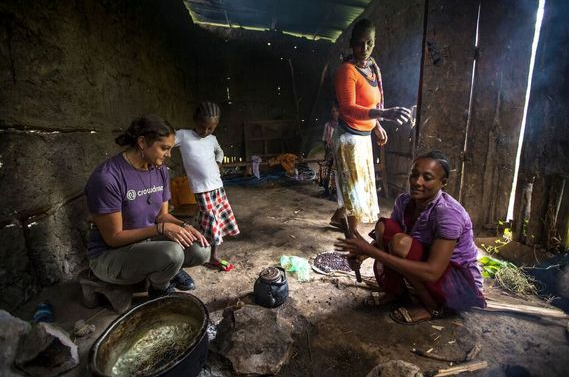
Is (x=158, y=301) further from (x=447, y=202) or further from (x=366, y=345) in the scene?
(x=447, y=202)

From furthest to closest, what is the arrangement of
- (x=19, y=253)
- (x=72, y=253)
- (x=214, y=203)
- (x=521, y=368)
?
1. (x=214, y=203)
2. (x=72, y=253)
3. (x=19, y=253)
4. (x=521, y=368)

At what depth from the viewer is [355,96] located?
3.08m

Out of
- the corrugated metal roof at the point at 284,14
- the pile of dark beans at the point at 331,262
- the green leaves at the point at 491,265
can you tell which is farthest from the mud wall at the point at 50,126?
the green leaves at the point at 491,265

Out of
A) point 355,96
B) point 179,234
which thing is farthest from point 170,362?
point 355,96

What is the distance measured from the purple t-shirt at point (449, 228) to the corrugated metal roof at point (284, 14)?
22.1 feet

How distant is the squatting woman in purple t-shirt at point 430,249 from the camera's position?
2016 millimetres

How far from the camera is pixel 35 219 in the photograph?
8.55ft

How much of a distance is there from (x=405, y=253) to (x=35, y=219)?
321cm

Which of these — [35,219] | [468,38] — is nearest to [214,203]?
[35,219]

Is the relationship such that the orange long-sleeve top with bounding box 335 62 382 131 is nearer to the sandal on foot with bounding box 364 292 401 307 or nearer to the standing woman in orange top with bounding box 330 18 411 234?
the standing woman in orange top with bounding box 330 18 411 234

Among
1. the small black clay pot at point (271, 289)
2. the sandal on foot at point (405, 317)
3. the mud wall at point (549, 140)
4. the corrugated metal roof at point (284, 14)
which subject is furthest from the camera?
the corrugated metal roof at point (284, 14)

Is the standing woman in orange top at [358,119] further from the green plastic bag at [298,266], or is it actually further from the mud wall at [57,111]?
the mud wall at [57,111]

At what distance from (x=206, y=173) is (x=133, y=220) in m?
0.95

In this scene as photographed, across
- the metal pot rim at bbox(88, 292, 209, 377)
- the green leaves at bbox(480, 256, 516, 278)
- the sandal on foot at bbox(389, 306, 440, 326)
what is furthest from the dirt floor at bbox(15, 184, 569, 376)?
the metal pot rim at bbox(88, 292, 209, 377)
